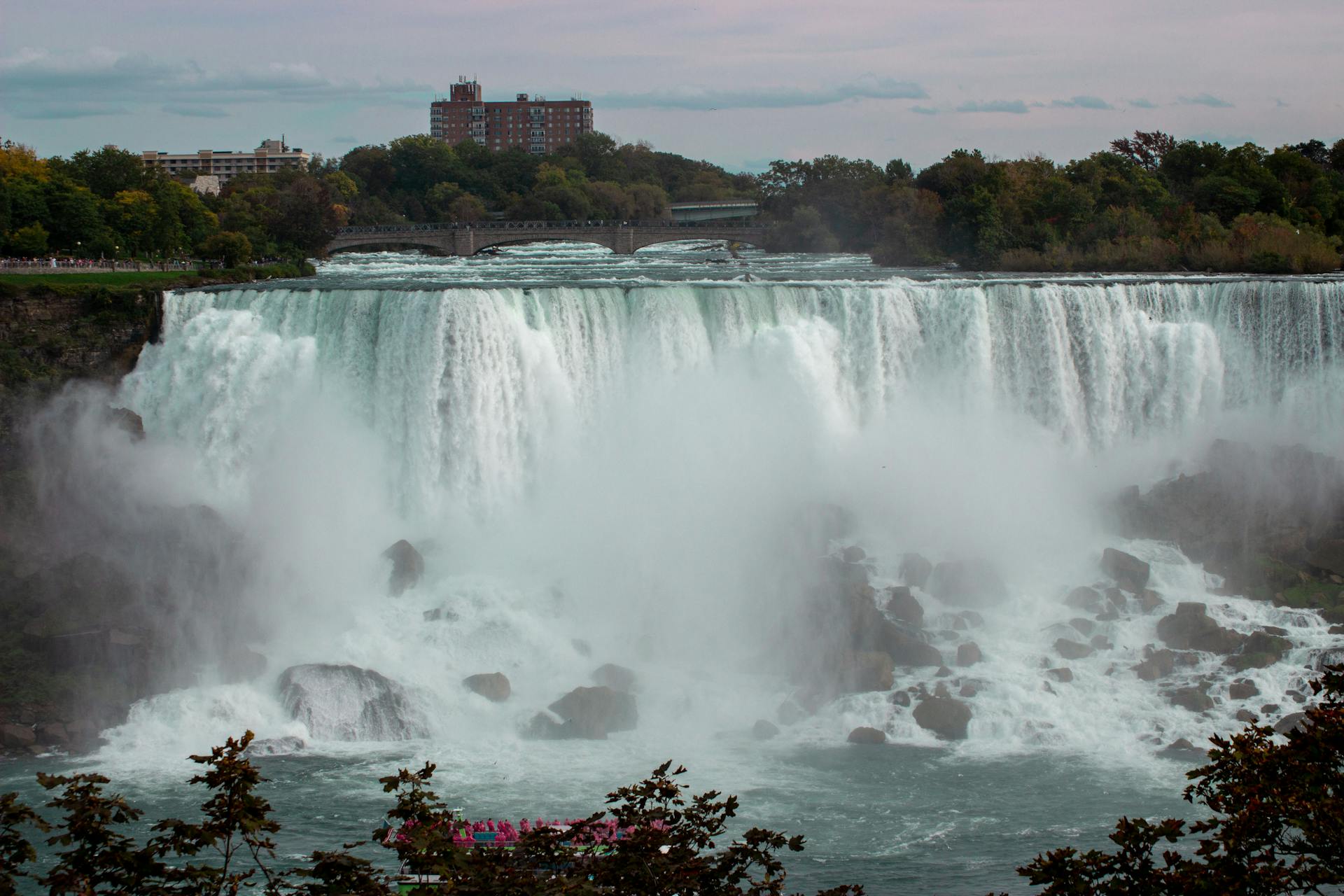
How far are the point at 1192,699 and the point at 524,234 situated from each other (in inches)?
1910

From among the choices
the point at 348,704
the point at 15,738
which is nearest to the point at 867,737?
the point at 348,704

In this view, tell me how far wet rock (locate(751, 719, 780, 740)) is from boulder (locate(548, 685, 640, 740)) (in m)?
1.96

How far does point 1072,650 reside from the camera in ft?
78.8

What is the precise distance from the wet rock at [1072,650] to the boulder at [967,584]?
2041 millimetres

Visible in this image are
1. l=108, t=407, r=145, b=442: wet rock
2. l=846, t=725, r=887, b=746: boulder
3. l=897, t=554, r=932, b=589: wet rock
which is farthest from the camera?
l=108, t=407, r=145, b=442: wet rock

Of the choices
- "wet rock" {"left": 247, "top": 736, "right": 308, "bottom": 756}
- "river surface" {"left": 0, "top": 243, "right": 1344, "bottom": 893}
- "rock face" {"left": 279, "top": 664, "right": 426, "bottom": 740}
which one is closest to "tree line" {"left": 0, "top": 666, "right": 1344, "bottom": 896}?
"river surface" {"left": 0, "top": 243, "right": 1344, "bottom": 893}

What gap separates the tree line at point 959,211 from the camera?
46250mm

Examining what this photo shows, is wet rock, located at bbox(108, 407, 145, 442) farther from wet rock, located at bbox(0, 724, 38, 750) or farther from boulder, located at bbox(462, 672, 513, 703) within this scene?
boulder, located at bbox(462, 672, 513, 703)

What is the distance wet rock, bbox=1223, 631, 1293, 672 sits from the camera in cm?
2334

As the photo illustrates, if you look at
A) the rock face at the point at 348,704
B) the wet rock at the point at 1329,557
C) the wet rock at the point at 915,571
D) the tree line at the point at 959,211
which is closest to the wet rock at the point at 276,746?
the rock face at the point at 348,704

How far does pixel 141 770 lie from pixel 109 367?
13.8 meters

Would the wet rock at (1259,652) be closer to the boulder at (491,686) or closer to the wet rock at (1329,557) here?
the wet rock at (1329,557)

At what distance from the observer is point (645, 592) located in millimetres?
25906

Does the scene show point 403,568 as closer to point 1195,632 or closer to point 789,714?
point 789,714
